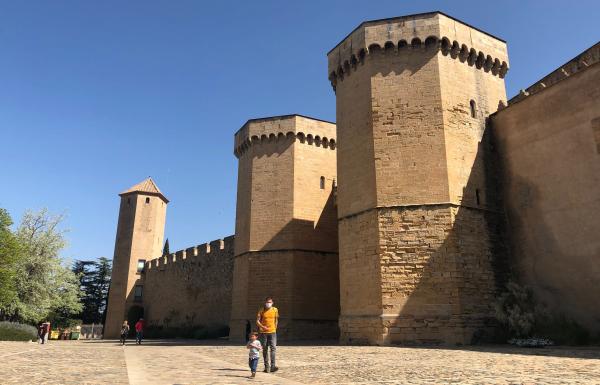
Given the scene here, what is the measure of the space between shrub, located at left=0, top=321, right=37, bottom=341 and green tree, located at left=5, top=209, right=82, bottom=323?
4.83 metres

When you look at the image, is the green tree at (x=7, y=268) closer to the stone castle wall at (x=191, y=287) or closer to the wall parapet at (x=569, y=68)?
the stone castle wall at (x=191, y=287)

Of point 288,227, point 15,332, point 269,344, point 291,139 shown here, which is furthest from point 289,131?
point 15,332

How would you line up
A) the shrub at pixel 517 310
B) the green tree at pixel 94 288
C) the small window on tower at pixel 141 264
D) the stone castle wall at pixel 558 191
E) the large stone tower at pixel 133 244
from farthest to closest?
the green tree at pixel 94 288, the small window on tower at pixel 141 264, the large stone tower at pixel 133 244, the shrub at pixel 517 310, the stone castle wall at pixel 558 191

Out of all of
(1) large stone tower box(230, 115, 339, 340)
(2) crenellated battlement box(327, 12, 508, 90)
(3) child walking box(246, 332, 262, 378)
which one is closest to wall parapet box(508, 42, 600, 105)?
(2) crenellated battlement box(327, 12, 508, 90)

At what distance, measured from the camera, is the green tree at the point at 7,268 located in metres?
25.7

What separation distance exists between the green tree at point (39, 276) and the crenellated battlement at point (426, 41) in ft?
75.5

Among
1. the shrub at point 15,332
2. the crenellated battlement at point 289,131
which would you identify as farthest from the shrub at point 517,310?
the shrub at point 15,332

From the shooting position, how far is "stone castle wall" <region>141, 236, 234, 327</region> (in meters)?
27.8

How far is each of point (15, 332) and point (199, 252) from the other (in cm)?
1124

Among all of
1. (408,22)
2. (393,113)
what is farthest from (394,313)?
(408,22)

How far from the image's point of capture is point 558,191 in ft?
43.3

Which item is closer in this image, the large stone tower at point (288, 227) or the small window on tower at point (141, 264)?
the large stone tower at point (288, 227)

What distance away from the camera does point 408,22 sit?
1549 centimetres

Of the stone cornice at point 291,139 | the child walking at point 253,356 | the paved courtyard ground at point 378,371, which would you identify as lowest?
the paved courtyard ground at point 378,371
